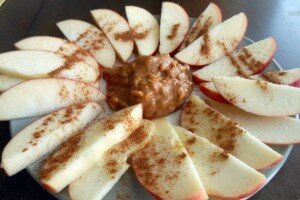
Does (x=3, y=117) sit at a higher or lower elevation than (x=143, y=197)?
higher

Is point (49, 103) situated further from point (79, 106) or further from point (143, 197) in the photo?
point (143, 197)

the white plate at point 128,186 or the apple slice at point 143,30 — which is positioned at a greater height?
the apple slice at point 143,30

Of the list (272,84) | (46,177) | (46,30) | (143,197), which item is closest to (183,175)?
(143,197)

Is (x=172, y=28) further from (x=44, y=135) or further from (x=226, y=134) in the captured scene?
(x=44, y=135)

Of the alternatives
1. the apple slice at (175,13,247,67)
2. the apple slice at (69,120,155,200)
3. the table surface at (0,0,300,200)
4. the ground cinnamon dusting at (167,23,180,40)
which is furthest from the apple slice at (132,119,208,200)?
the table surface at (0,0,300,200)

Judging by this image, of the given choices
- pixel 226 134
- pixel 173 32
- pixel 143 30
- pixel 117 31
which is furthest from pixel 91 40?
pixel 226 134

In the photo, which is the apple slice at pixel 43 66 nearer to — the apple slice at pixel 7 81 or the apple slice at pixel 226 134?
the apple slice at pixel 7 81

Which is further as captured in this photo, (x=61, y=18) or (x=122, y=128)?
(x=61, y=18)

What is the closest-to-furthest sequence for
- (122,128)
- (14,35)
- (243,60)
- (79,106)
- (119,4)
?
(122,128), (79,106), (243,60), (14,35), (119,4)

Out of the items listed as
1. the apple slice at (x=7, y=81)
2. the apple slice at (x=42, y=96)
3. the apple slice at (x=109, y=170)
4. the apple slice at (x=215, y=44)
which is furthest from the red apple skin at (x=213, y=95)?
the apple slice at (x=7, y=81)
